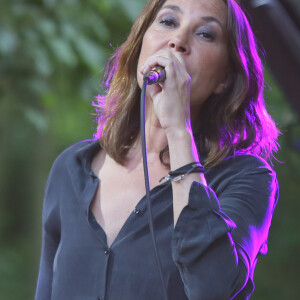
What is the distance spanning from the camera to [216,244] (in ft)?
4.29

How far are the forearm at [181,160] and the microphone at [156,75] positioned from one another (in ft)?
0.41

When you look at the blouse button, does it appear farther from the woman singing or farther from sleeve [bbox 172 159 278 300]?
sleeve [bbox 172 159 278 300]

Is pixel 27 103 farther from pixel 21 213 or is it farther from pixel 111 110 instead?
pixel 21 213

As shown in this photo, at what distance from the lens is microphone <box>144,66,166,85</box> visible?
139 centimetres

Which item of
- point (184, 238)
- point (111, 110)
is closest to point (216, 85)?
point (111, 110)

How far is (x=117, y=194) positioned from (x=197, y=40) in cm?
45

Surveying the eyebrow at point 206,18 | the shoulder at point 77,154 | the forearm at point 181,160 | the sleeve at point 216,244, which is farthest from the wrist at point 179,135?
the shoulder at point 77,154

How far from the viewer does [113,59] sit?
6.68ft

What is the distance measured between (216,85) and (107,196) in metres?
0.41

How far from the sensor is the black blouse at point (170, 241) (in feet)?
4.28

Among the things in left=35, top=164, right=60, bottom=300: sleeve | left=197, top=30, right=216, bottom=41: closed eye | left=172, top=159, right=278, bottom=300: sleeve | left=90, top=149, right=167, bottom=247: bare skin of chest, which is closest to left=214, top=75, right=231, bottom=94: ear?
left=197, top=30, right=216, bottom=41: closed eye

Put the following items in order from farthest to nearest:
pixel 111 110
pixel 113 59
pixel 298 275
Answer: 1. pixel 298 275
2. pixel 113 59
3. pixel 111 110

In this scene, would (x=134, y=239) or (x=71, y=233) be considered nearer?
(x=134, y=239)

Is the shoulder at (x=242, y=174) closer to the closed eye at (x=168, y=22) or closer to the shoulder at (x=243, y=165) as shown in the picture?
the shoulder at (x=243, y=165)
